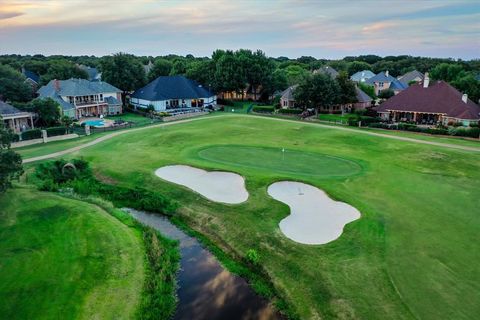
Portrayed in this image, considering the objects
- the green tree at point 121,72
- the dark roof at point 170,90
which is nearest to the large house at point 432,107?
the dark roof at point 170,90

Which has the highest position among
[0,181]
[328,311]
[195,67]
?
[195,67]

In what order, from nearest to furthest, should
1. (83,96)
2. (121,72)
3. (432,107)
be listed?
(432,107) < (83,96) < (121,72)

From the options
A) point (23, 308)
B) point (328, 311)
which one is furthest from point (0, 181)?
point (328, 311)

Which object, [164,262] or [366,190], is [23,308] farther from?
[366,190]

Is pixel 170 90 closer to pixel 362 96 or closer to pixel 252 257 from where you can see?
pixel 362 96

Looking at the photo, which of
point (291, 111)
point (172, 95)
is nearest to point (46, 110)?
point (172, 95)

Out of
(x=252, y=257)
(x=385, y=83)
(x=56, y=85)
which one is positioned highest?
(x=56, y=85)

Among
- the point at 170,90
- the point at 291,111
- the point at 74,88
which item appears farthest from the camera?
the point at 170,90
